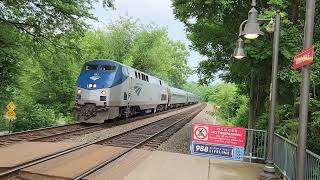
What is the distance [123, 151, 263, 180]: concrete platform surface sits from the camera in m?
9.47

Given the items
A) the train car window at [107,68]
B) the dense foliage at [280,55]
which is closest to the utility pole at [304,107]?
the dense foliage at [280,55]

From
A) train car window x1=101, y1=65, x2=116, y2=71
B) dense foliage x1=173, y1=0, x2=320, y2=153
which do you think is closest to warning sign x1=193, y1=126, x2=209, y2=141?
dense foliage x1=173, y1=0, x2=320, y2=153

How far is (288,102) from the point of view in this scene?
13.9 m

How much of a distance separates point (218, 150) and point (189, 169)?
2.04 m

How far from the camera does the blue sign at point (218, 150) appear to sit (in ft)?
39.5

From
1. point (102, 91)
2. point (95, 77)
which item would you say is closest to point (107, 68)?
point (95, 77)

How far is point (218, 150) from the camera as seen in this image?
1220 cm

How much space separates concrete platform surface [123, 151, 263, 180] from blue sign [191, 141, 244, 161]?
156 mm

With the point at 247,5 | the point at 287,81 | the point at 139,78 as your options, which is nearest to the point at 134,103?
the point at 139,78

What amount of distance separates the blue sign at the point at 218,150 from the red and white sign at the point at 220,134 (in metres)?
0.13

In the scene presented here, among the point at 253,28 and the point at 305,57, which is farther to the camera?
the point at 253,28

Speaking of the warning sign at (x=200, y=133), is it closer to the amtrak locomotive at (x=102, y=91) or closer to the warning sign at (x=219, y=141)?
the warning sign at (x=219, y=141)

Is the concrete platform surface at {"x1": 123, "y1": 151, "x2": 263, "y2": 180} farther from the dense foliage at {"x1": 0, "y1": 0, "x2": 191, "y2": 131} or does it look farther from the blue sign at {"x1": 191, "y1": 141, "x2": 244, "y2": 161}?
the dense foliage at {"x1": 0, "y1": 0, "x2": 191, "y2": 131}

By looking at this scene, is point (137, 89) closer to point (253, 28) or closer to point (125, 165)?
point (125, 165)
